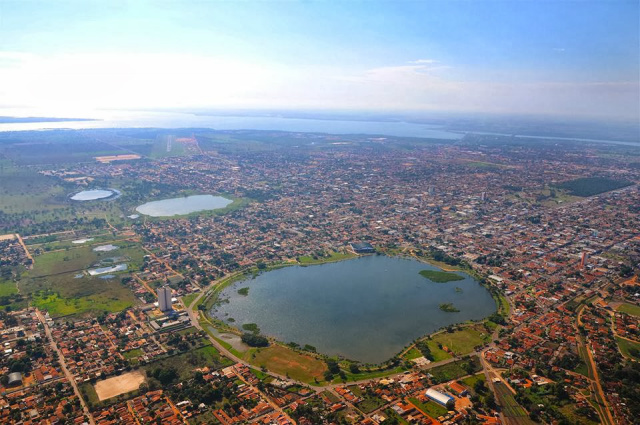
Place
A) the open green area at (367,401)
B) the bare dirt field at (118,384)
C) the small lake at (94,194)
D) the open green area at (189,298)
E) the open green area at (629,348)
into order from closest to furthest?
the open green area at (367,401) → the bare dirt field at (118,384) → the open green area at (629,348) → the open green area at (189,298) → the small lake at (94,194)

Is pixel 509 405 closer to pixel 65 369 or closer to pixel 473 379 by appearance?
pixel 473 379

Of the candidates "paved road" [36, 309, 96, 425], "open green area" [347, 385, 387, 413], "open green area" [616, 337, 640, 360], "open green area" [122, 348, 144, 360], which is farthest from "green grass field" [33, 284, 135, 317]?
"open green area" [616, 337, 640, 360]

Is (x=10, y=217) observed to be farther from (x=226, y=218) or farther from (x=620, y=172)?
(x=620, y=172)

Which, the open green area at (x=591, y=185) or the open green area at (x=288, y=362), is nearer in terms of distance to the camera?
the open green area at (x=288, y=362)

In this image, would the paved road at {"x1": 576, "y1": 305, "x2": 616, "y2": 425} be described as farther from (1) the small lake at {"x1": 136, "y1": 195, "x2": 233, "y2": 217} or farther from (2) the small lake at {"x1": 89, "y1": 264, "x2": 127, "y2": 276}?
(1) the small lake at {"x1": 136, "y1": 195, "x2": 233, "y2": 217}

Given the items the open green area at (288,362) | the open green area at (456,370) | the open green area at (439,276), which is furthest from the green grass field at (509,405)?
the open green area at (439,276)

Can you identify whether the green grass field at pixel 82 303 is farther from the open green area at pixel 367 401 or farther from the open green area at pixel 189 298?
the open green area at pixel 367 401
